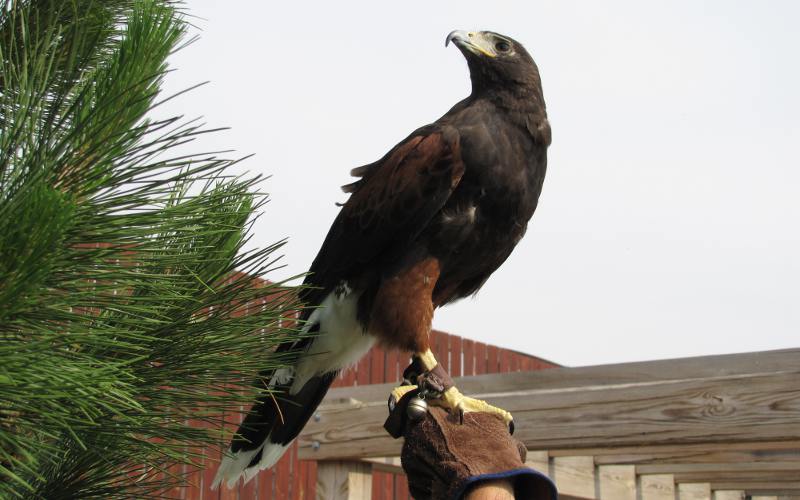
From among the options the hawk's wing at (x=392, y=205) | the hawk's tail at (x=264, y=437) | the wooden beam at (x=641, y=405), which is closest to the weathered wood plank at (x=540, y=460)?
the wooden beam at (x=641, y=405)

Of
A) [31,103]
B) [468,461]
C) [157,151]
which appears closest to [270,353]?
[468,461]

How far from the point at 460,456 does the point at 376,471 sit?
3.78m

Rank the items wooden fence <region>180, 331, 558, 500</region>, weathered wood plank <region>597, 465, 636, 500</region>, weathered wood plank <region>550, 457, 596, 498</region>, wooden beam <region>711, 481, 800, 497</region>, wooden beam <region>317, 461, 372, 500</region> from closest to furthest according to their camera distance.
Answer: wooden beam <region>317, 461, 372, 500</region> → weathered wood plank <region>550, 457, 596, 498</region> → weathered wood plank <region>597, 465, 636, 500</region> → wooden fence <region>180, 331, 558, 500</region> → wooden beam <region>711, 481, 800, 497</region>

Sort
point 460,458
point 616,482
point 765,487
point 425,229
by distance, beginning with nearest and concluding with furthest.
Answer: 1. point 460,458
2. point 425,229
3. point 616,482
4. point 765,487

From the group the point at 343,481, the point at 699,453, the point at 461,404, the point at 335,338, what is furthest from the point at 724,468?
the point at 461,404

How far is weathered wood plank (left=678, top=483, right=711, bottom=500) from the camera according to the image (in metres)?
6.01

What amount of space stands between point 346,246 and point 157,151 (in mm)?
1420

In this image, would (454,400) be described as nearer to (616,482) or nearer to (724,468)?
(616,482)

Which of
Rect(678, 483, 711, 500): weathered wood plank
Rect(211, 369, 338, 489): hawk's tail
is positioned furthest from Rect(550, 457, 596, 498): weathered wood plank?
Rect(211, 369, 338, 489): hawk's tail

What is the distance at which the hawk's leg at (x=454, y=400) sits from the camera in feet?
7.95

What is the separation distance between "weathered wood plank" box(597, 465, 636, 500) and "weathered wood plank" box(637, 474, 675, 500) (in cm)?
14

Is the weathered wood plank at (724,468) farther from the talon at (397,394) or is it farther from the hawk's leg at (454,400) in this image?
the talon at (397,394)

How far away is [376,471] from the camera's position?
5.60 m

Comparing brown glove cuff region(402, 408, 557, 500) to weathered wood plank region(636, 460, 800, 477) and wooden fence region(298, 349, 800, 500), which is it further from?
weathered wood plank region(636, 460, 800, 477)
